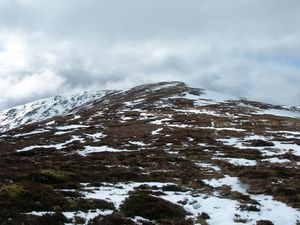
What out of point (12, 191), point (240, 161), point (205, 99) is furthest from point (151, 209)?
point (205, 99)

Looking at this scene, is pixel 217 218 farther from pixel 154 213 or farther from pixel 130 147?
pixel 130 147

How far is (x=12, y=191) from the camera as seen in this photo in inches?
746

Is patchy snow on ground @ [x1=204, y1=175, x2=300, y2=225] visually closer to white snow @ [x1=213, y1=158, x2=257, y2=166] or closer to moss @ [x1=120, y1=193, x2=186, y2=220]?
moss @ [x1=120, y1=193, x2=186, y2=220]

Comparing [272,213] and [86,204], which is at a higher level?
[86,204]

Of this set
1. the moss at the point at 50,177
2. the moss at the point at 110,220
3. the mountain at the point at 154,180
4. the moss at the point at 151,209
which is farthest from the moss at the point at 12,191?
the moss at the point at 151,209

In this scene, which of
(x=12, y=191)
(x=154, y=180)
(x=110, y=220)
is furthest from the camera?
(x=154, y=180)

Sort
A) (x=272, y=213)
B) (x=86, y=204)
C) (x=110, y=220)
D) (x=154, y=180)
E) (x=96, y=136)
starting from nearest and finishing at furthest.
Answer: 1. (x=110, y=220)
2. (x=86, y=204)
3. (x=272, y=213)
4. (x=154, y=180)
5. (x=96, y=136)

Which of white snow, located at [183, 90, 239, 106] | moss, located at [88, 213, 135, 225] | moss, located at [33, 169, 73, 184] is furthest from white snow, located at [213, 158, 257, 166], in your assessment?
white snow, located at [183, 90, 239, 106]

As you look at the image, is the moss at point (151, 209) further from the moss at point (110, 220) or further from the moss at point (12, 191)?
the moss at point (12, 191)

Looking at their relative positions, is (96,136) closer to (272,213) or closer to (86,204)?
(86,204)

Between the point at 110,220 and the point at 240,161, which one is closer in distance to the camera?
the point at 110,220

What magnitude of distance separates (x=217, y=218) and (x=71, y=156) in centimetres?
2200

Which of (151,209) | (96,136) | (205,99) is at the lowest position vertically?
(151,209)

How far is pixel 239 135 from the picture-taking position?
5312 centimetres
